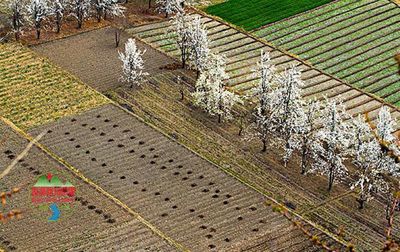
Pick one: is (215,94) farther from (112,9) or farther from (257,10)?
(257,10)

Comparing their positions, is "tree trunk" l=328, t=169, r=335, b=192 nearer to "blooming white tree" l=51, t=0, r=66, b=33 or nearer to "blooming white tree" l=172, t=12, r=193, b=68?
"blooming white tree" l=172, t=12, r=193, b=68

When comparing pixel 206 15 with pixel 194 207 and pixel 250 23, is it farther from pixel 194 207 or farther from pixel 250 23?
pixel 194 207

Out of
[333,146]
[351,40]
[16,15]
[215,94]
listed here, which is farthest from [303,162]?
[16,15]

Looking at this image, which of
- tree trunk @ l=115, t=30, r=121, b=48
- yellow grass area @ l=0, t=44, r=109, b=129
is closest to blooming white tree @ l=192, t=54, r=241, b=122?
yellow grass area @ l=0, t=44, r=109, b=129

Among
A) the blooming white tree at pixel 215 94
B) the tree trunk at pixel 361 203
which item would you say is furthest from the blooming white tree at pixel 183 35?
the tree trunk at pixel 361 203

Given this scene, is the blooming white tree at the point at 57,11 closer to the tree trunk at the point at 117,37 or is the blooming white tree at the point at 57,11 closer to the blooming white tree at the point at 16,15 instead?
the blooming white tree at the point at 16,15

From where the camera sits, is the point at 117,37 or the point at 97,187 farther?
the point at 117,37
